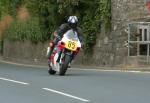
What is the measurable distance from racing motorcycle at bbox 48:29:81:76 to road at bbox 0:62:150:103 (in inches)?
15.1

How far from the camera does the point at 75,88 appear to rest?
15.9 m

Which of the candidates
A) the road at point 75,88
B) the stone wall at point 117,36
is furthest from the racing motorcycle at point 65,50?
the stone wall at point 117,36

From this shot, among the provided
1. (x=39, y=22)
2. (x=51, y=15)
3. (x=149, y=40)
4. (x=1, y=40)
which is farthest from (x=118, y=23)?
(x=1, y=40)

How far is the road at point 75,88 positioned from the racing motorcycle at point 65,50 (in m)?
0.38

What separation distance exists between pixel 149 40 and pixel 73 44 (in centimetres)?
636

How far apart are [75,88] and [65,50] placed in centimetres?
374

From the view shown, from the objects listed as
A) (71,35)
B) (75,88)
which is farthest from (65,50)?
(75,88)

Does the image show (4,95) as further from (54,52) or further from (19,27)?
(19,27)

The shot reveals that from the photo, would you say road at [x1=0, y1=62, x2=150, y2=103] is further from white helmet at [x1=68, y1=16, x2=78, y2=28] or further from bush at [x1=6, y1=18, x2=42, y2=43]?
bush at [x1=6, y1=18, x2=42, y2=43]

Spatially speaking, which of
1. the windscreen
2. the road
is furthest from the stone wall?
the road

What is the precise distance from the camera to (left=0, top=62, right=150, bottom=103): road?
13930 millimetres

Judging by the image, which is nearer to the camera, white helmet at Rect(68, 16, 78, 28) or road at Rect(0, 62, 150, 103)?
road at Rect(0, 62, 150, 103)

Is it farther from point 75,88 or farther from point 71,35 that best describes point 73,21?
point 75,88

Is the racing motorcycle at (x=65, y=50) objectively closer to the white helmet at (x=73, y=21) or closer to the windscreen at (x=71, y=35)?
the windscreen at (x=71, y=35)
